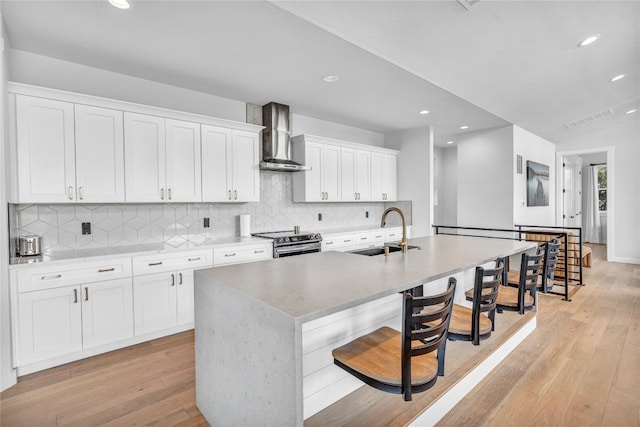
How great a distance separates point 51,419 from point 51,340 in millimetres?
760

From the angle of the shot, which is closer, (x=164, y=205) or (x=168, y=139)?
(x=168, y=139)

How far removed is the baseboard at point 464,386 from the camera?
1.85 metres

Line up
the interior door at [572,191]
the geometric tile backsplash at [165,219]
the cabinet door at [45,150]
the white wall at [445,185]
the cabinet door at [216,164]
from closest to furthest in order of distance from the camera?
the cabinet door at [45,150]
the geometric tile backsplash at [165,219]
the cabinet door at [216,164]
the white wall at [445,185]
the interior door at [572,191]

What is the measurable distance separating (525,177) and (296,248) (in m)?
4.69

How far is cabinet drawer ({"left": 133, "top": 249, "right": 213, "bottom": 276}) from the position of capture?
9.60ft

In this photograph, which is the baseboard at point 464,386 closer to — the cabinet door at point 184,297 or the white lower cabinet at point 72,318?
the cabinet door at point 184,297

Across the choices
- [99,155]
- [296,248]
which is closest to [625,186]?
[296,248]

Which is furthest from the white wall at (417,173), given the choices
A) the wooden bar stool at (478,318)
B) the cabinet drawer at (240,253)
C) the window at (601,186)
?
the window at (601,186)

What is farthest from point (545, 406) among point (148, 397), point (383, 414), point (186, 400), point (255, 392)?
point (148, 397)

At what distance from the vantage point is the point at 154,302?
3016mm

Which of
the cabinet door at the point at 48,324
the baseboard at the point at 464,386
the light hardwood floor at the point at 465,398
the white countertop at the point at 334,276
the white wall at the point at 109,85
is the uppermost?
the white wall at the point at 109,85

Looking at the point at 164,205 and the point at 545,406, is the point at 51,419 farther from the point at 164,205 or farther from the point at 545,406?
the point at 545,406

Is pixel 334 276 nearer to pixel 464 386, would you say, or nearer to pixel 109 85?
pixel 464 386

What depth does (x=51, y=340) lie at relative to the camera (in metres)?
2.51
